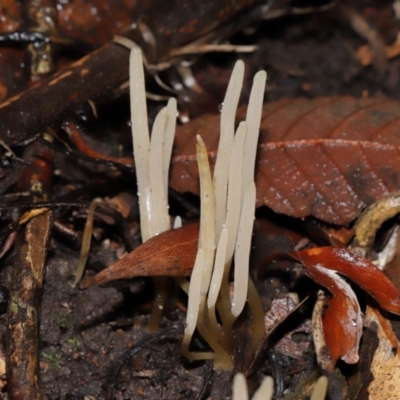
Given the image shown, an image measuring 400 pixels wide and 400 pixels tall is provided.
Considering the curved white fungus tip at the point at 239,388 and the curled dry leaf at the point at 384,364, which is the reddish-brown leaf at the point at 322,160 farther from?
the curved white fungus tip at the point at 239,388

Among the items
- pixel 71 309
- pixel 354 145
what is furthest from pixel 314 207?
pixel 71 309

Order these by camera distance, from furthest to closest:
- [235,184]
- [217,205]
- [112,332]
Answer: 1. [112,332]
2. [217,205]
3. [235,184]

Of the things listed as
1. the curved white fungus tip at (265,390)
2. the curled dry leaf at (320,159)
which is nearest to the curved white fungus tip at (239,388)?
the curved white fungus tip at (265,390)

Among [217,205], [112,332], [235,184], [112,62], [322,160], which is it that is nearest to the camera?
[235,184]

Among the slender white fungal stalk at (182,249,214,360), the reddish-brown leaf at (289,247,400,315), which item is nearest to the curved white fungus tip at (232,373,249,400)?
the slender white fungal stalk at (182,249,214,360)

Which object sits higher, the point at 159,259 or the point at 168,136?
the point at 168,136

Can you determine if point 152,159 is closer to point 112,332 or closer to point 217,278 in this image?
point 217,278

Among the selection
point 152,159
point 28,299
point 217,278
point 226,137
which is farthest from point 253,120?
point 28,299
